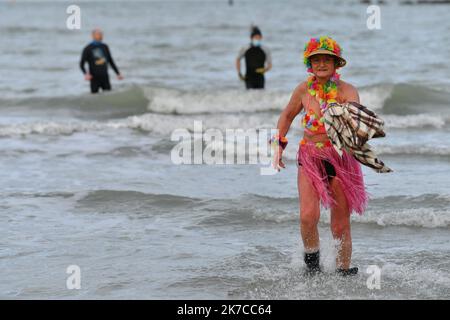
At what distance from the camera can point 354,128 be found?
18.4 ft

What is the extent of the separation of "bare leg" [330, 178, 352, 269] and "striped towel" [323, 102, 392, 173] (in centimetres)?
35

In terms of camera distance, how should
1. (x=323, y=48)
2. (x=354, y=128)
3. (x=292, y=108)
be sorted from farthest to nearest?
(x=292, y=108)
(x=323, y=48)
(x=354, y=128)

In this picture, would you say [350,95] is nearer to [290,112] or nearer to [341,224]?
[290,112]

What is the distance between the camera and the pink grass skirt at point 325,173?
591 centimetres

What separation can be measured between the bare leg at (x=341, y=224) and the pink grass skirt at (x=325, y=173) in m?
0.03

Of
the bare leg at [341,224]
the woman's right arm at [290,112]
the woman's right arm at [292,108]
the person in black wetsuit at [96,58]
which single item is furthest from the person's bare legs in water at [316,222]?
the person in black wetsuit at [96,58]

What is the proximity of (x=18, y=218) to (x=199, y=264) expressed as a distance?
2.32 m

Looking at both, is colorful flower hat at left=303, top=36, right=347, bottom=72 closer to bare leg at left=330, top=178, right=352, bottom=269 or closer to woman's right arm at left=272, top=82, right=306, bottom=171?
woman's right arm at left=272, top=82, right=306, bottom=171

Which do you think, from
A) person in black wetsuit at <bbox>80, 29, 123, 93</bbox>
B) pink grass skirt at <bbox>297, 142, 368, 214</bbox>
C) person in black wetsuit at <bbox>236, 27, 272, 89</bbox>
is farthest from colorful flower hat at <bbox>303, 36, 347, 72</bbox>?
person in black wetsuit at <bbox>80, 29, 123, 93</bbox>

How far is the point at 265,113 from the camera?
17.1 m

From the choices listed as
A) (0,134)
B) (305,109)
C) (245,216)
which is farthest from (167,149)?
(305,109)

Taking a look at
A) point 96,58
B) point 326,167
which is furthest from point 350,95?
point 96,58

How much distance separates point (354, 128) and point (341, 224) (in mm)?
807
